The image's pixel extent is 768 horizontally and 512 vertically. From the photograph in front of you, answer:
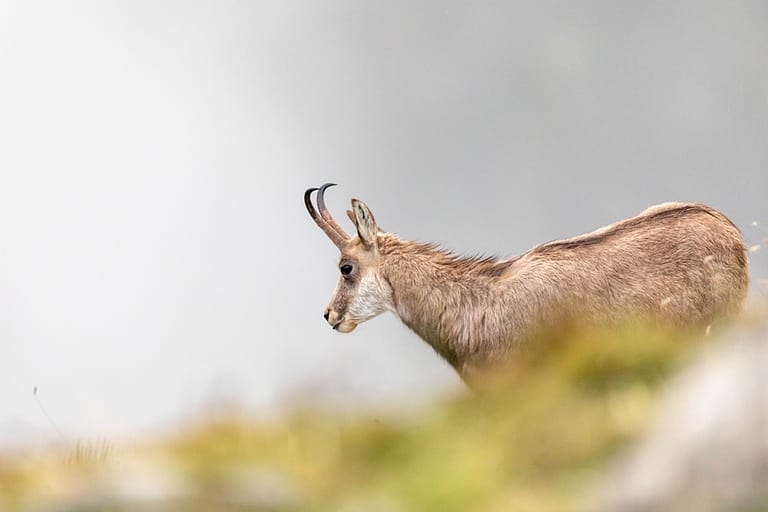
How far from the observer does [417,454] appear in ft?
15.7

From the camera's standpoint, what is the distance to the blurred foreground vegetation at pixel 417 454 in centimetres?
420

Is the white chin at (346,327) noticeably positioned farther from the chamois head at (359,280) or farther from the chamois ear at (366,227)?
the chamois ear at (366,227)

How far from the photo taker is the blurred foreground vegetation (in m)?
4.20

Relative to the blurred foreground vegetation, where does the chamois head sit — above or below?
above

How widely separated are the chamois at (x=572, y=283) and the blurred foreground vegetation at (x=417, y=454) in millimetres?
6112

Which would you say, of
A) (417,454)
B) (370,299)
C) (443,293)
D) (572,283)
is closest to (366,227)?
(370,299)

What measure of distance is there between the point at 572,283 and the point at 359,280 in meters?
3.07

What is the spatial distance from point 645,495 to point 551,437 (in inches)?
54.1

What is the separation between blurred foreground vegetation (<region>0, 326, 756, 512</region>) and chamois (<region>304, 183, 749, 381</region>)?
241 inches

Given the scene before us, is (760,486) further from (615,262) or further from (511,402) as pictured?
(615,262)

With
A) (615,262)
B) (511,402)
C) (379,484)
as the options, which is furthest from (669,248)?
(379,484)

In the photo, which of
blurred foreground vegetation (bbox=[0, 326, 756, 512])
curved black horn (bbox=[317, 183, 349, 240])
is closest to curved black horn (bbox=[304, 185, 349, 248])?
curved black horn (bbox=[317, 183, 349, 240])

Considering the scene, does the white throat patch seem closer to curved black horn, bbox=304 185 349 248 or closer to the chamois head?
the chamois head

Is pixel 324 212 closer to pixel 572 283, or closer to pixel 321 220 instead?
pixel 321 220
